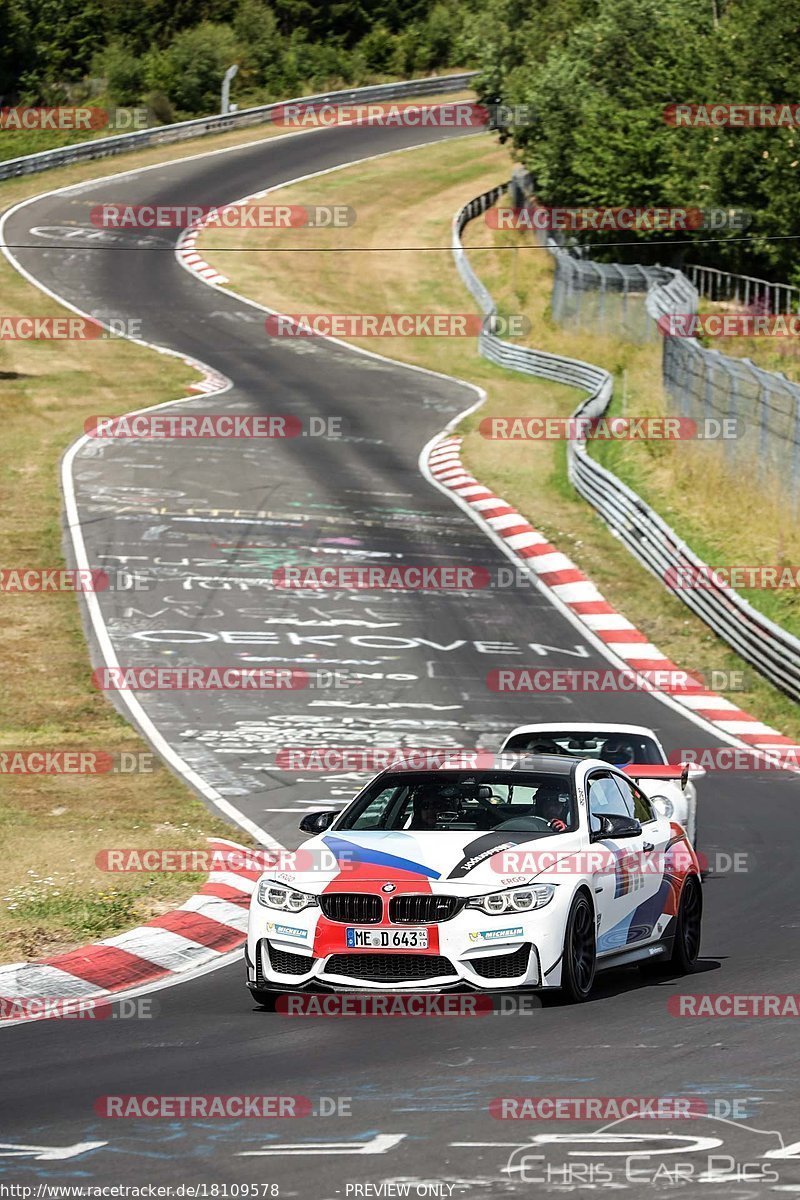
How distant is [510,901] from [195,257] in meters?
55.5

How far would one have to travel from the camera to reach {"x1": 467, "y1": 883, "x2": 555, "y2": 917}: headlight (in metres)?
10.1

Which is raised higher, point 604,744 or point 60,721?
point 604,744

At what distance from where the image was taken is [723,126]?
47.5 m

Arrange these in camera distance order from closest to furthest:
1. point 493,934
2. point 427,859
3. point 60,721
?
point 493,934 → point 427,859 → point 60,721

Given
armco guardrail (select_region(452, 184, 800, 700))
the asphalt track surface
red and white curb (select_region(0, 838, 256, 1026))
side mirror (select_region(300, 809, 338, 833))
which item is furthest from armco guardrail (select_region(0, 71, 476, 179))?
side mirror (select_region(300, 809, 338, 833))

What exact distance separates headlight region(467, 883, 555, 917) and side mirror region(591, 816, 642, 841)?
0.96 m

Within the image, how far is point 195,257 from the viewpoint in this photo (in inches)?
2502

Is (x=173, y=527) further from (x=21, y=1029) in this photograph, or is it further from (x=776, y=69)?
(x=21, y=1029)

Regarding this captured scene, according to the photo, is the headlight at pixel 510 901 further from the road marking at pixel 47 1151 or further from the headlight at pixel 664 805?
the headlight at pixel 664 805

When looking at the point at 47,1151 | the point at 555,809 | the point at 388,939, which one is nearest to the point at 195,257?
the point at 555,809

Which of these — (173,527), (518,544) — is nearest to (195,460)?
(173,527)

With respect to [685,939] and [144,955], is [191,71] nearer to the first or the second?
[144,955]

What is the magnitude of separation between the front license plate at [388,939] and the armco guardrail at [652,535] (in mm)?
16202

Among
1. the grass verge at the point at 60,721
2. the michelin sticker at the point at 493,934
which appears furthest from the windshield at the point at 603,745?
the michelin sticker at the point at 493,934
